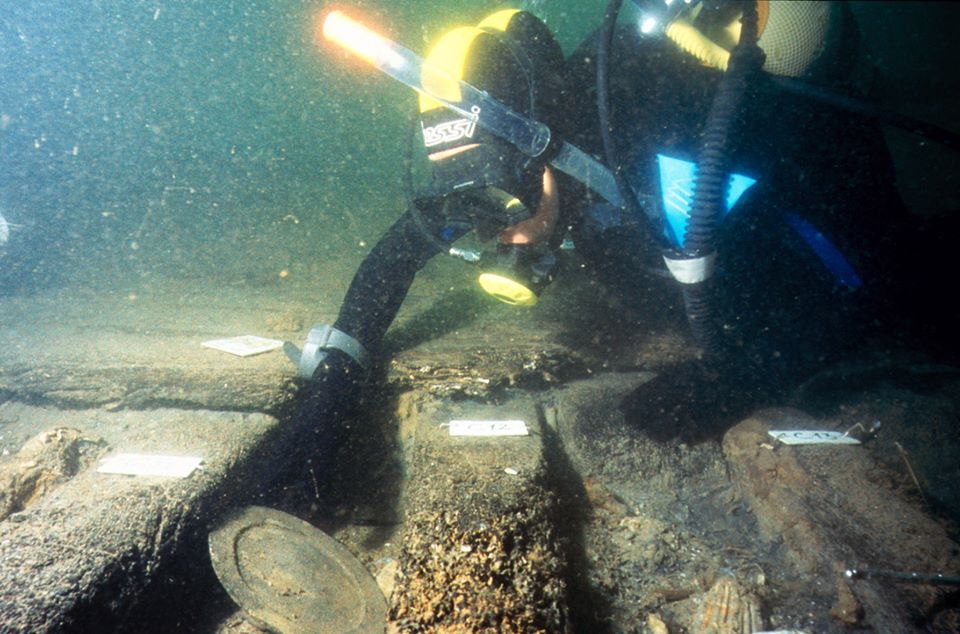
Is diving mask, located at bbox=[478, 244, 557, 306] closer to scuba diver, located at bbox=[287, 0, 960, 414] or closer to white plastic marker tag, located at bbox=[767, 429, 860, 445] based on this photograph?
scuba diver, located at bbox=[287, 0, 960, 414]

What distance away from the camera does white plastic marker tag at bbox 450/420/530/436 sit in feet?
8.29

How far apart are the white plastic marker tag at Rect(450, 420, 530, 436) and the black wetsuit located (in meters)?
0.90

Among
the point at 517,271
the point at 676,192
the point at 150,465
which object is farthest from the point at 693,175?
the point at 150,465

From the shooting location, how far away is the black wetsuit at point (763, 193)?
228 cm

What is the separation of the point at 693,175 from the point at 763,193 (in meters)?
0.49

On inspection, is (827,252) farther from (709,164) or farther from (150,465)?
(150,465)

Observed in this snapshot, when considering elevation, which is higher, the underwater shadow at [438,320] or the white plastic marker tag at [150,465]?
the underwater shadow at [438,320]

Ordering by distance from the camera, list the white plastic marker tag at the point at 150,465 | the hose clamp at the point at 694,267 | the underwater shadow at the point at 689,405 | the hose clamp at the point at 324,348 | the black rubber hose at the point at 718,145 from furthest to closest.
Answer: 1. the underwater shadow at the point at 689,405
2. the hose clamp at the point at 324,348
3. the white plastic marker tag at the point at 150,465
4. the hose clamp at the point at 694,267
5. the black rubber hose at the point at 718,145

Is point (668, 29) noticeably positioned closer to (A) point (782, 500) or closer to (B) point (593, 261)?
(B) point (593, 261)

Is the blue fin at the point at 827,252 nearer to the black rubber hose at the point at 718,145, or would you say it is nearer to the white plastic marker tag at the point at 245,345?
the black rubber hose at the point at 718,145

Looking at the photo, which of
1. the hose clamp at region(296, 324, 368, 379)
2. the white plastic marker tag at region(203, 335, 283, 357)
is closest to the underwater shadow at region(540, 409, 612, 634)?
the hose clamp at region(296, 324, 368, 379)

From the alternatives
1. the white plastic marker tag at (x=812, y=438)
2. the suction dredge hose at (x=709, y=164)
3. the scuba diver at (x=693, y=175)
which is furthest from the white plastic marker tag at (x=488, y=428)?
the white plastic marker tag at (x=812, y=438)

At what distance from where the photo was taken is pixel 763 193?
232 cm

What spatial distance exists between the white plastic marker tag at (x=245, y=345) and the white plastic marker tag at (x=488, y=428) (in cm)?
175
